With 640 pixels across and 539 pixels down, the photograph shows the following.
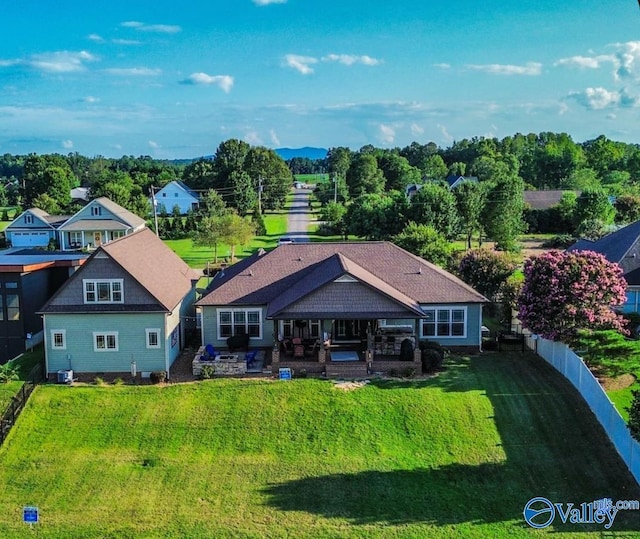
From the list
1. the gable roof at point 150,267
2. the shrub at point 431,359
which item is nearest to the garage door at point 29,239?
the gable roof at point 150,267

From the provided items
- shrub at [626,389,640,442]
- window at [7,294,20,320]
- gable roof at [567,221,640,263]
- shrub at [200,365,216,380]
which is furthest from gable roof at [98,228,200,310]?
gable roof at [567,221,640,263]

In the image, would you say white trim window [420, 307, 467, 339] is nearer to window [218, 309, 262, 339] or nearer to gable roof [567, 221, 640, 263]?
window [218, 309, 262, 339]

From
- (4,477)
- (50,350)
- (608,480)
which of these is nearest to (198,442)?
(4,477)

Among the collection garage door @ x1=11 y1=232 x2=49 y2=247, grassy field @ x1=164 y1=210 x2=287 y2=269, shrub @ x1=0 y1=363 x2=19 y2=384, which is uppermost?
garage door @ x1=11 y1=232 x2=49 y2=247

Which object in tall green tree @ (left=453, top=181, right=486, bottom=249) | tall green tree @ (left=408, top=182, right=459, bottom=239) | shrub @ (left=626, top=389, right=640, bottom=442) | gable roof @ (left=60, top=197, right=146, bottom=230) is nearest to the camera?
shrub @ (left=626, top=389, right=640, bottom=442)

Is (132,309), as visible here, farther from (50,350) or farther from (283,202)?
(283,202)

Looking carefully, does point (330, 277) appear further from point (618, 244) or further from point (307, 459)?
point (618, 244)
